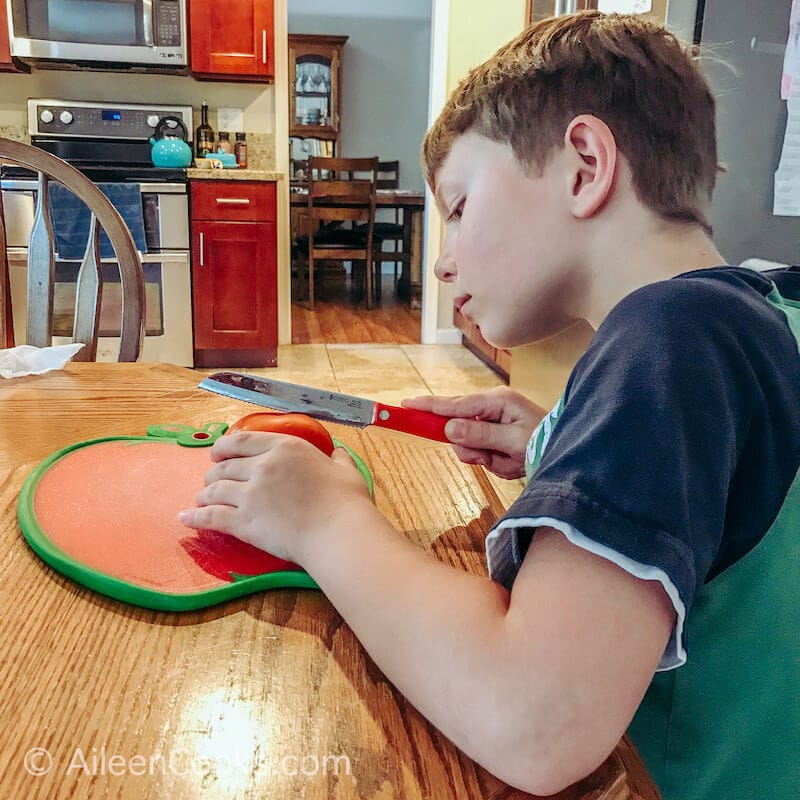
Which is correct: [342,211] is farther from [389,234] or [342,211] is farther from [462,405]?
[462,405]

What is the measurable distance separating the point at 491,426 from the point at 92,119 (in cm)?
384

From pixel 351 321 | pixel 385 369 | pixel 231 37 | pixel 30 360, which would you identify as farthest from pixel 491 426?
pixel 351 321

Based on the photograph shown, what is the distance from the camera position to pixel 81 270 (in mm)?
1376

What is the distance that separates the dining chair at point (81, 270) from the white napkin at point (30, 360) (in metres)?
0.24

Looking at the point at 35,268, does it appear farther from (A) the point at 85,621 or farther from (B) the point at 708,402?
(B) the point at 708,402

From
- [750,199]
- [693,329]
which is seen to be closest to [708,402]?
[693,329]

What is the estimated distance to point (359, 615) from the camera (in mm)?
463

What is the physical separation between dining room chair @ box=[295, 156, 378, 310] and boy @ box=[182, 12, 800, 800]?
4888mm

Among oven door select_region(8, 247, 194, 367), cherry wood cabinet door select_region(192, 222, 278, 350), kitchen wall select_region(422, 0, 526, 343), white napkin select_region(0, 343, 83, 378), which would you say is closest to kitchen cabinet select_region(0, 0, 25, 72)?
oven door select_region(8, 247, 194, 367)

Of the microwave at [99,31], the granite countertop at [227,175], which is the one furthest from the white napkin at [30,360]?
the microwave at [99,31]

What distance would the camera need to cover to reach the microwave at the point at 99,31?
12.0 feet

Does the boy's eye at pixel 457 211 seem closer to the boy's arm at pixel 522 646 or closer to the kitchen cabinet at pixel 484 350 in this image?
the boy's arm at pixel 522 646

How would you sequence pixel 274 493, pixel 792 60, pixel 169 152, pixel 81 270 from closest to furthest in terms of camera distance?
pixel 274 493 < pixel 81 270 < pixel 792 60 < pixel 169 152

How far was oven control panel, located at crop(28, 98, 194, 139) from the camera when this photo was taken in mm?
3922
